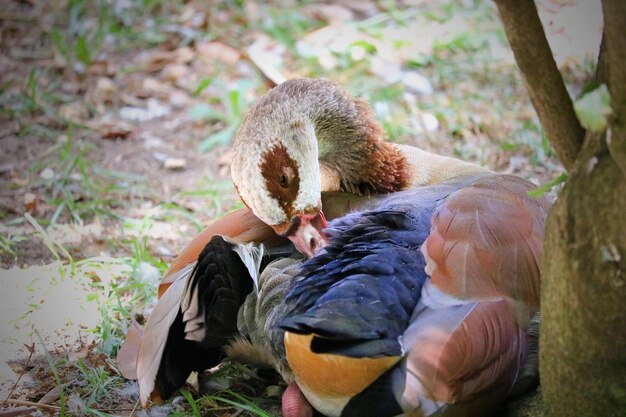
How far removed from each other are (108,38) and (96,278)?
297 centimetres

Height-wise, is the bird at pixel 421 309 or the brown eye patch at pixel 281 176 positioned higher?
the brown eye patch at pixel 281 176

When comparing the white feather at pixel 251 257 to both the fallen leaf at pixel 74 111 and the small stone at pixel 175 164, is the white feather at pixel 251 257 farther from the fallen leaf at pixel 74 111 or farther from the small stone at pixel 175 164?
the fallen leaf at pixel 74 111

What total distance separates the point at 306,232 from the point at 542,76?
123cm

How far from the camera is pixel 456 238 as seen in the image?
2.60 metres

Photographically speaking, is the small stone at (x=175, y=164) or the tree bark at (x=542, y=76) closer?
the tree bark at (x=542, y=76)

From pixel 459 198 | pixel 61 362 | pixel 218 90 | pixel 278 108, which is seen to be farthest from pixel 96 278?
pixel 218 90

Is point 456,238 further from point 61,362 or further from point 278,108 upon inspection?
point 61,362

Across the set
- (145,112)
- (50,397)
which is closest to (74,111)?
(145,112)

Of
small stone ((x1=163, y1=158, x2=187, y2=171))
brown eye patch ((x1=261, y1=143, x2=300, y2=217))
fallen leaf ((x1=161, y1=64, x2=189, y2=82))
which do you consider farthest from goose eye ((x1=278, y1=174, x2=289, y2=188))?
fallen leaf ((x1=161, y1=64, x2=189, y2=82))

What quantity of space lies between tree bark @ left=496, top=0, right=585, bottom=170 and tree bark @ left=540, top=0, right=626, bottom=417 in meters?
0.13

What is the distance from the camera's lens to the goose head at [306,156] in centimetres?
314

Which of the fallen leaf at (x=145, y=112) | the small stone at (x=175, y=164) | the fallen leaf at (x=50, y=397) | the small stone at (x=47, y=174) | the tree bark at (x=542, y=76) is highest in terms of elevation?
the tree bark at (x=542, y=76)

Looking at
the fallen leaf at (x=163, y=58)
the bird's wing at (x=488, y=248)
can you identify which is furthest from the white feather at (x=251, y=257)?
the fallen leaf at (x=163, y=58)

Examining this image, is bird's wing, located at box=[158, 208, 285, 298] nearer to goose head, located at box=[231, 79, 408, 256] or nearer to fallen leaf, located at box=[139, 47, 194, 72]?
goose head, located at box=[231, 79, 408, 256]
